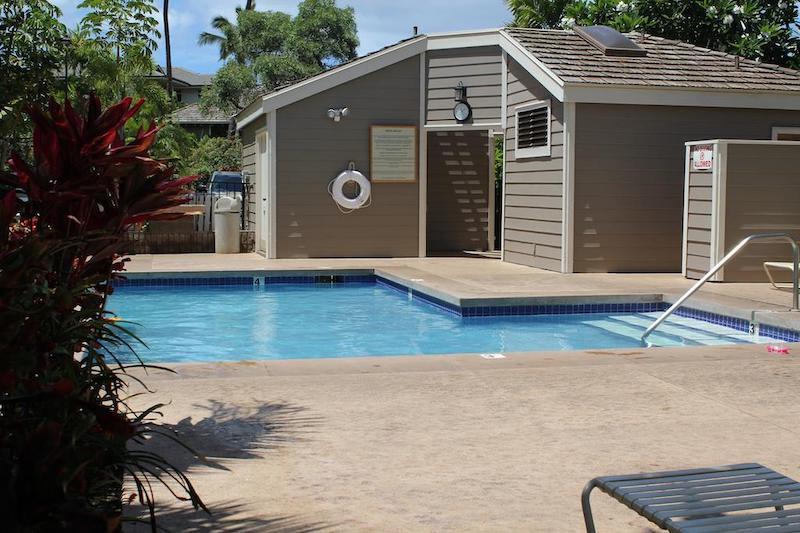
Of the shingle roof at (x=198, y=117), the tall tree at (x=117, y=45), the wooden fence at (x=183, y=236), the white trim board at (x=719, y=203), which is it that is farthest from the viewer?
the shingle roof at (x=198, y=117)

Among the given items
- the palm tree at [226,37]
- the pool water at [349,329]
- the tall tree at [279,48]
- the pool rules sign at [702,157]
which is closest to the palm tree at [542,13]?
the pool rules sign at [702,157]

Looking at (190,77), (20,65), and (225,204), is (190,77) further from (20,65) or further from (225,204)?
(20,65)

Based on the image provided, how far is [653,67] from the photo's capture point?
37.3 ft

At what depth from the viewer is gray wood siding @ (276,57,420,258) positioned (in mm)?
12773

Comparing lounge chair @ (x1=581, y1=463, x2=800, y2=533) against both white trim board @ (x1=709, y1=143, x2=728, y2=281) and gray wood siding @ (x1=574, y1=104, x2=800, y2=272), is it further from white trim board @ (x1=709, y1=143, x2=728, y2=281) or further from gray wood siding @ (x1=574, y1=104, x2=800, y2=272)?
gray wood siding @ (x1=574, y1=104, x2=800, y2=272)

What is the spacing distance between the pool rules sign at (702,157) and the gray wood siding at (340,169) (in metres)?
4.30

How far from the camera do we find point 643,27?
17.8m

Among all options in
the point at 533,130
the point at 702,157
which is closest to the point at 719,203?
the point at 702,157

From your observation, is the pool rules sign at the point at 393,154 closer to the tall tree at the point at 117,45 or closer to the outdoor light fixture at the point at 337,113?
the outdoor light fixture at the point at 337,113

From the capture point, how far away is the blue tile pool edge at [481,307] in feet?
24.8

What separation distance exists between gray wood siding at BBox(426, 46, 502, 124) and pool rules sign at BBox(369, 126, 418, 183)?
1.46ft

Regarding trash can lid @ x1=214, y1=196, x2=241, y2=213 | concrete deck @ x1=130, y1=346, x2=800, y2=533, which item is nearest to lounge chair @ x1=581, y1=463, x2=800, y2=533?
concrete deck @ x1=130, y1=346, x2=800, y2=533

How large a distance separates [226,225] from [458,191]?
3.70 meters

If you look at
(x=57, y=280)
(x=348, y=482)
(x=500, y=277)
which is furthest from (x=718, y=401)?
(x=500, y=277)
